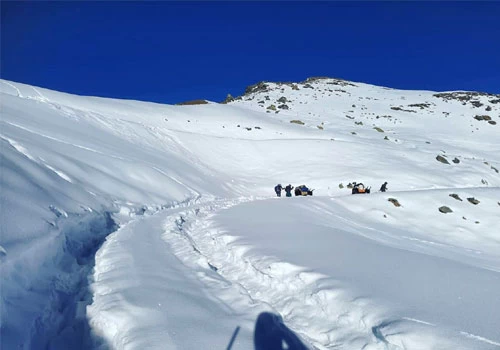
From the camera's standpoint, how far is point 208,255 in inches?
284

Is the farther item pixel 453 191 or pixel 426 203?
pixel 453 191

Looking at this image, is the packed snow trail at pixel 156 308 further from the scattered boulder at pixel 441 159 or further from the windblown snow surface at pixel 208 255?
the scattered boulder at pixel 441 159

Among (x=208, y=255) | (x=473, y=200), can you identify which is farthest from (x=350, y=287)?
(x=473, y=200)

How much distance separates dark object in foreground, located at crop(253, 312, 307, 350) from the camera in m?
4.03

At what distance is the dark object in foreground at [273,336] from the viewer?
403 cm

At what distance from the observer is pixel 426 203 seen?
55.8 feet

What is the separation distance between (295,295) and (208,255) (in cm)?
254

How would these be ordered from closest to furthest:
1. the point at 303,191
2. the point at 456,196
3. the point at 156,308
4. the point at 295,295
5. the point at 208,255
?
the point at 156,308 → the point at 295,295 → the point at 208,255 → the point at 456,196 → the point at 303,191

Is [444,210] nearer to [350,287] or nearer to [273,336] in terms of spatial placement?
[350,287]

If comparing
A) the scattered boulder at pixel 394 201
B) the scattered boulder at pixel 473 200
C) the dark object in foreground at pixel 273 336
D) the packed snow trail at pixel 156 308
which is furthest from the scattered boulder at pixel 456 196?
the dark object in foreground at pixel 273 336

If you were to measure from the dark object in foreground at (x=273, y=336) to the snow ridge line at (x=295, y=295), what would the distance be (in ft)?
0.42

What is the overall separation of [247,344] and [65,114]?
21.1 meters

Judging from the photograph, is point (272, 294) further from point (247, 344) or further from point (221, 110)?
point (221, 110)

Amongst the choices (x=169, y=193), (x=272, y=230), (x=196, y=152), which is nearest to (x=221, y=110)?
(x=196, y=152)
